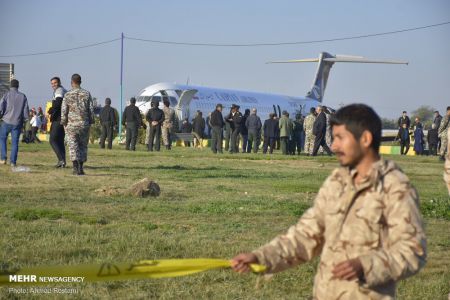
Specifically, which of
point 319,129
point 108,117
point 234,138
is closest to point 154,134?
point 108,117

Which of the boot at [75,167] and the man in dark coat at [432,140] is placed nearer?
the boot at [75,167]

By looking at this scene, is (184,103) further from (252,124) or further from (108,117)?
(108,117)

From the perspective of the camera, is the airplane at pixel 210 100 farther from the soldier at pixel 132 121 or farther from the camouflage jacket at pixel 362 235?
the camouflage jacket at pixel 362 235

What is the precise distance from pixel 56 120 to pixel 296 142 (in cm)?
2176

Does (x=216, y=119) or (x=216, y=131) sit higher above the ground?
(x=216, y=119)

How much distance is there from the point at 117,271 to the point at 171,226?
5.86 m

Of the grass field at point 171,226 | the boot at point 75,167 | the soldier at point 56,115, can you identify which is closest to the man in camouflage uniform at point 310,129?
the grass field at point 171,226

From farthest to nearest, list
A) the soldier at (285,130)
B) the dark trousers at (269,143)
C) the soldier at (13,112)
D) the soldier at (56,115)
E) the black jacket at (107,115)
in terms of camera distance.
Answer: the dark trousers at (269,143) < the soldier at (285,130) < the black jacket at (107,115) < the soldier at (13,112) < the soldier at (56,115)

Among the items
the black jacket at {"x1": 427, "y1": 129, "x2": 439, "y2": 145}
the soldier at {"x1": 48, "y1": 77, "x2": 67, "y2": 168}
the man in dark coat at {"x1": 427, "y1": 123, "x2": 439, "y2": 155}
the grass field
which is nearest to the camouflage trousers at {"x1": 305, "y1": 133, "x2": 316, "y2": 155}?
the man in dark coat at {"x1": 427, "y1": 123, "x2": 439, "y2": 155}

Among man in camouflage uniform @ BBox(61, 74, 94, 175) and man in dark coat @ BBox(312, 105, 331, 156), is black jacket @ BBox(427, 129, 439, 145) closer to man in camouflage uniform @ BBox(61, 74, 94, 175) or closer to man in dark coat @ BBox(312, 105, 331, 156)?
man in dark coat @ BBox(312, 105, 331, 156)

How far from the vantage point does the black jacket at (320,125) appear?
32.8 meters

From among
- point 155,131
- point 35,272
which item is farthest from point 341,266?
point 155,131

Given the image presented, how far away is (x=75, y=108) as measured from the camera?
654 inches

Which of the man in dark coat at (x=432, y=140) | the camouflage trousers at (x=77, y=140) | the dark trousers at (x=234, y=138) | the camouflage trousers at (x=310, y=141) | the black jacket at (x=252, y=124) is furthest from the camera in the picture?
the man in dark coat at (x=432, y=140)
